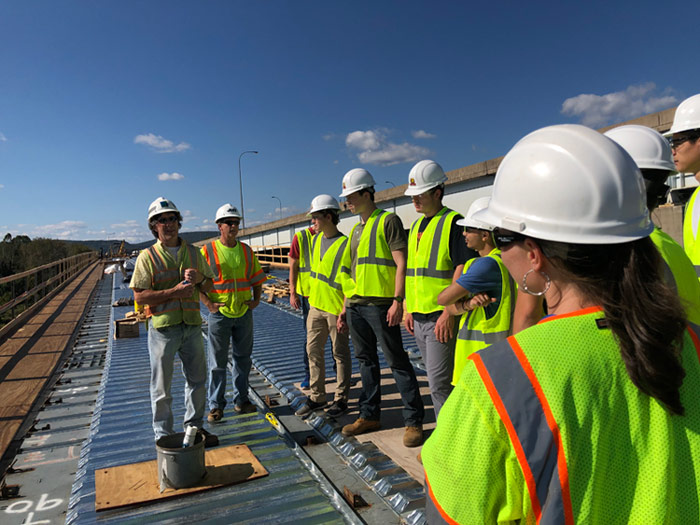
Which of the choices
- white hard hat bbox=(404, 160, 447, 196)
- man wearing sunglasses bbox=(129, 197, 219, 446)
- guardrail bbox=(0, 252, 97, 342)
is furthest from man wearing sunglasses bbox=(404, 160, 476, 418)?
guardrail bbox=(0, 252, 97, 342)

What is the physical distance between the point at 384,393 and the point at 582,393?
4.87m

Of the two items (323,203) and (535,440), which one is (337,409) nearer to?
(323,203)

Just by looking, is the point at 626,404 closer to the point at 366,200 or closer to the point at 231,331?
the point at 366,200

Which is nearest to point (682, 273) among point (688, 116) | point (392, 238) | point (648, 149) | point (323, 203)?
point (648, 149)

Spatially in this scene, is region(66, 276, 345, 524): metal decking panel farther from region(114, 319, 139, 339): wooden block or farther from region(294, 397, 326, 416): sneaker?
region(114, 319, 139, 339): wooden block

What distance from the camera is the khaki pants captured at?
5105 millimetres

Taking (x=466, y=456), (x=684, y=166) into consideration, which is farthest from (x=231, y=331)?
(x=466, y=456)

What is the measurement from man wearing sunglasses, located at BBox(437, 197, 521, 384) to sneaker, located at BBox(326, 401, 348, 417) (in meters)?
1.87

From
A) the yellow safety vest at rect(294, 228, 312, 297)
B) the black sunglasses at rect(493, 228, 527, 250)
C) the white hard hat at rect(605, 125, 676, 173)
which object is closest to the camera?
the black sunglasses at rect(493, 228, 527, 250)

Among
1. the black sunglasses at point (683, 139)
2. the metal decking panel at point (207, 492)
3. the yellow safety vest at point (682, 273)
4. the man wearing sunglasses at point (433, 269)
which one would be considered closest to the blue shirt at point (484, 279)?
the man wearing sunglasses at point (433, 269)

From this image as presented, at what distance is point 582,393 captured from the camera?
0.95 metres

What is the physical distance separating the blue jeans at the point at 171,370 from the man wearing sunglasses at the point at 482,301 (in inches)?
92.4

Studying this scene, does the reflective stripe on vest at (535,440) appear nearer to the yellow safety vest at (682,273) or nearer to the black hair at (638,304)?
the black hair at (638,304)

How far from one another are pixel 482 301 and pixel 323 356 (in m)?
2.42
